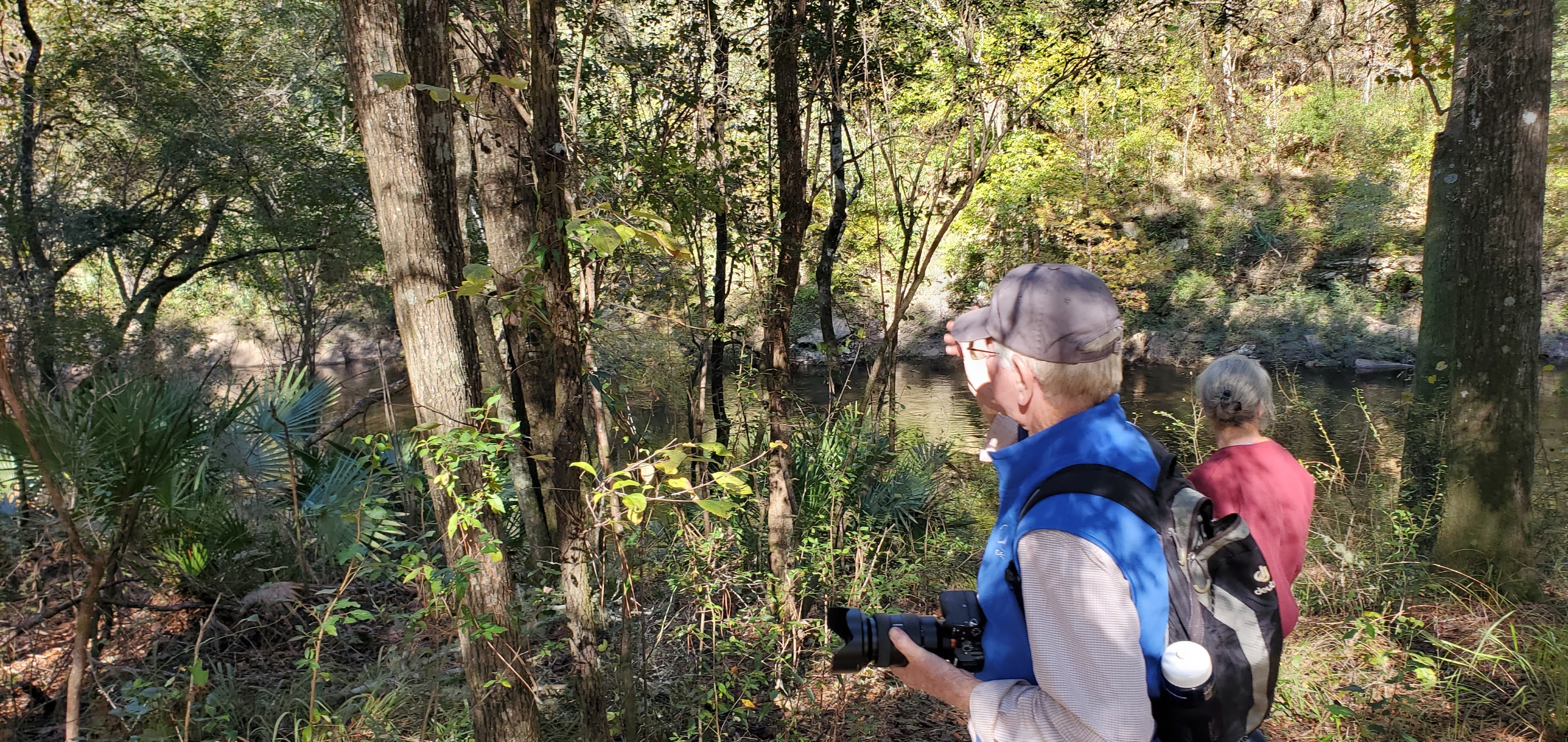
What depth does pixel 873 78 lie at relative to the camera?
7000mm

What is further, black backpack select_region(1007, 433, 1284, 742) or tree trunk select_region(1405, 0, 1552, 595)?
tree trunk select_region(1405, 0, 1552, 595)

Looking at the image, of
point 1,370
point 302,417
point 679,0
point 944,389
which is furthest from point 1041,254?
point 1,370

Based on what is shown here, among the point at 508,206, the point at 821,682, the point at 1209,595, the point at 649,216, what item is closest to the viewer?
the point at 1209,595

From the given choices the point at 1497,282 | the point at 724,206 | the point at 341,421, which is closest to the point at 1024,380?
the point at 724,206

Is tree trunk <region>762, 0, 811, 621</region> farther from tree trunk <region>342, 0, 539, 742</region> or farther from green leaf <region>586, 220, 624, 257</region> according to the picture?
green leaf <region>586, 220, 624, 257</region>

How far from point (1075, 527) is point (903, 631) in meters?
0.45

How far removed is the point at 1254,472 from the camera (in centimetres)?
266

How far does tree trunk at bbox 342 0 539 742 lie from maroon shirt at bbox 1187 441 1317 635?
86.2 inches

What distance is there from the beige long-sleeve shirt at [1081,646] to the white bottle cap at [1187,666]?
0.07 metres

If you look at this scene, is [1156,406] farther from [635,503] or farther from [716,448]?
[635,503]

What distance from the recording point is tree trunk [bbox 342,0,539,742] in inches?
93.3

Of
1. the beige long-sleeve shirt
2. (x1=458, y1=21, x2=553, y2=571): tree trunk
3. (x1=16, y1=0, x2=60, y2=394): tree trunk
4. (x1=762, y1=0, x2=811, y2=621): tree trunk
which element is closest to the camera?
the beige long-sleeve shirt

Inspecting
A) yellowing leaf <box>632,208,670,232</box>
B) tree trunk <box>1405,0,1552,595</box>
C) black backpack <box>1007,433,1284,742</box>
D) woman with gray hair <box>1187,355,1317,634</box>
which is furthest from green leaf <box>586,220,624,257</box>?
tree trunk <box>1405,0,1552,595</box>

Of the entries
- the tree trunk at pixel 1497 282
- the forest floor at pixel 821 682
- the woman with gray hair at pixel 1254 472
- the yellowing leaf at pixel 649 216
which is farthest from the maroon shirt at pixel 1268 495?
the tree trunk at pixel 1497 282
